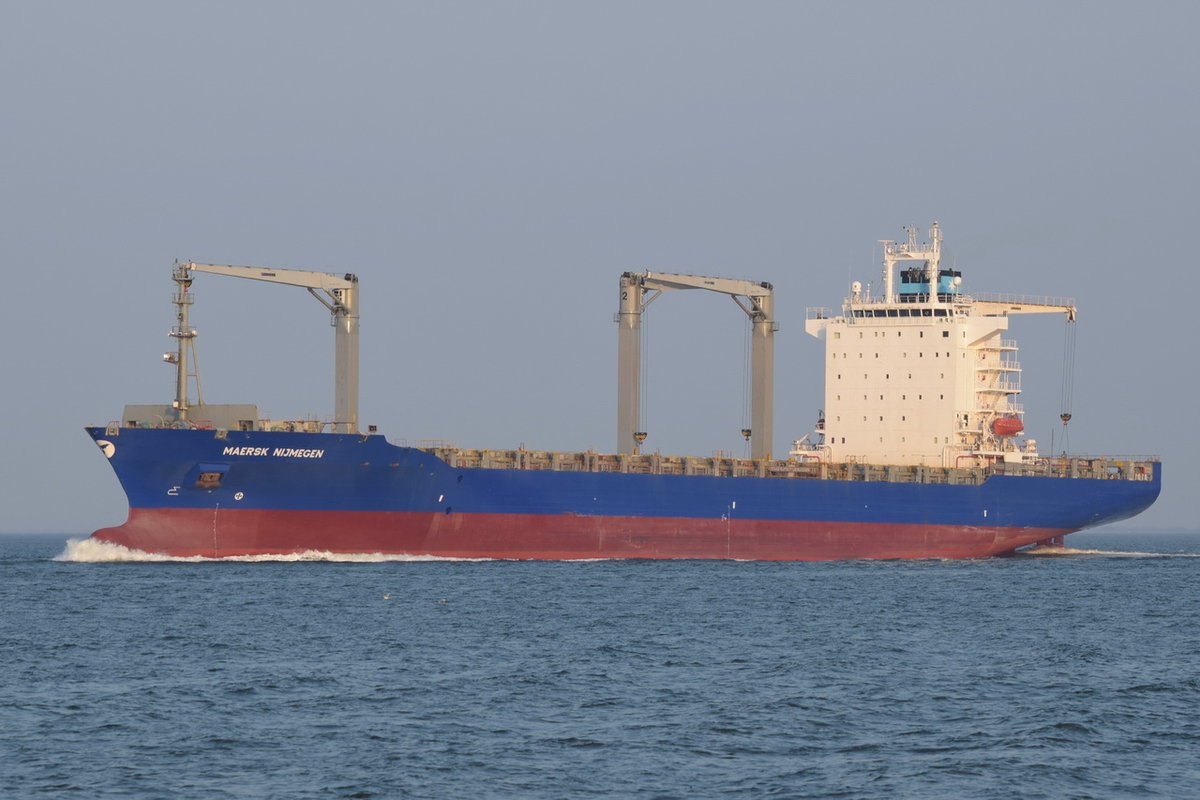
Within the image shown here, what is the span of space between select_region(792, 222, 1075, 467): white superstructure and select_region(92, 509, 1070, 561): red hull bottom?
3.20 m

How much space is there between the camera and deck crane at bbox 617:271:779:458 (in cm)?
4212

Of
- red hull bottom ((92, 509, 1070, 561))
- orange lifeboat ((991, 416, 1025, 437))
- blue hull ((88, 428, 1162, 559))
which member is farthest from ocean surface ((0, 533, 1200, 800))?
orange lifeboat ((991, 416, 1025, 437))

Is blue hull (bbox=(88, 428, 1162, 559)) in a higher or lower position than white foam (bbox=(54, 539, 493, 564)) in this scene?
higher

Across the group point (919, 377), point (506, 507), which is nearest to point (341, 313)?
point (506, 507)

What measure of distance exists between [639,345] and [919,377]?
382 inches

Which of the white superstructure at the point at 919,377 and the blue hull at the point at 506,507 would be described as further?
the white superstructure at the point at 919,377

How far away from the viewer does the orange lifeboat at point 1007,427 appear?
153ft

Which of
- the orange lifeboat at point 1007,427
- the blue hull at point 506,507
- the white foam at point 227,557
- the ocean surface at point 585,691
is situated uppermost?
the orange lifeboat at point 1007,427

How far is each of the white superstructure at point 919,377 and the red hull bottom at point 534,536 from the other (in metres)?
3.20

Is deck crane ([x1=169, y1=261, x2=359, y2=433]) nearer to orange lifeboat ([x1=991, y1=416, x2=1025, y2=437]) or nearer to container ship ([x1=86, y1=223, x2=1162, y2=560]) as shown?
container ship ([x1=86, y1=223, x2=1162, y2=560])

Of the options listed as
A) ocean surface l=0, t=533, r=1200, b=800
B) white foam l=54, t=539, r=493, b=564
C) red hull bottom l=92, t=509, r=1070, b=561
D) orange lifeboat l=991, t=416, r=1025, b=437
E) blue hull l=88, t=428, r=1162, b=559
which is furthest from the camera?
orange lifeboat l=991, t=416, r=1025, b=437

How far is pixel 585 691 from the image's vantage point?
62.1ft

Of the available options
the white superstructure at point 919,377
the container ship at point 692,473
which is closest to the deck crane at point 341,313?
the container ship at point 692,473

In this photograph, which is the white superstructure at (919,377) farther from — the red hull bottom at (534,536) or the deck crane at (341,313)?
the deck crane at (341,313)
